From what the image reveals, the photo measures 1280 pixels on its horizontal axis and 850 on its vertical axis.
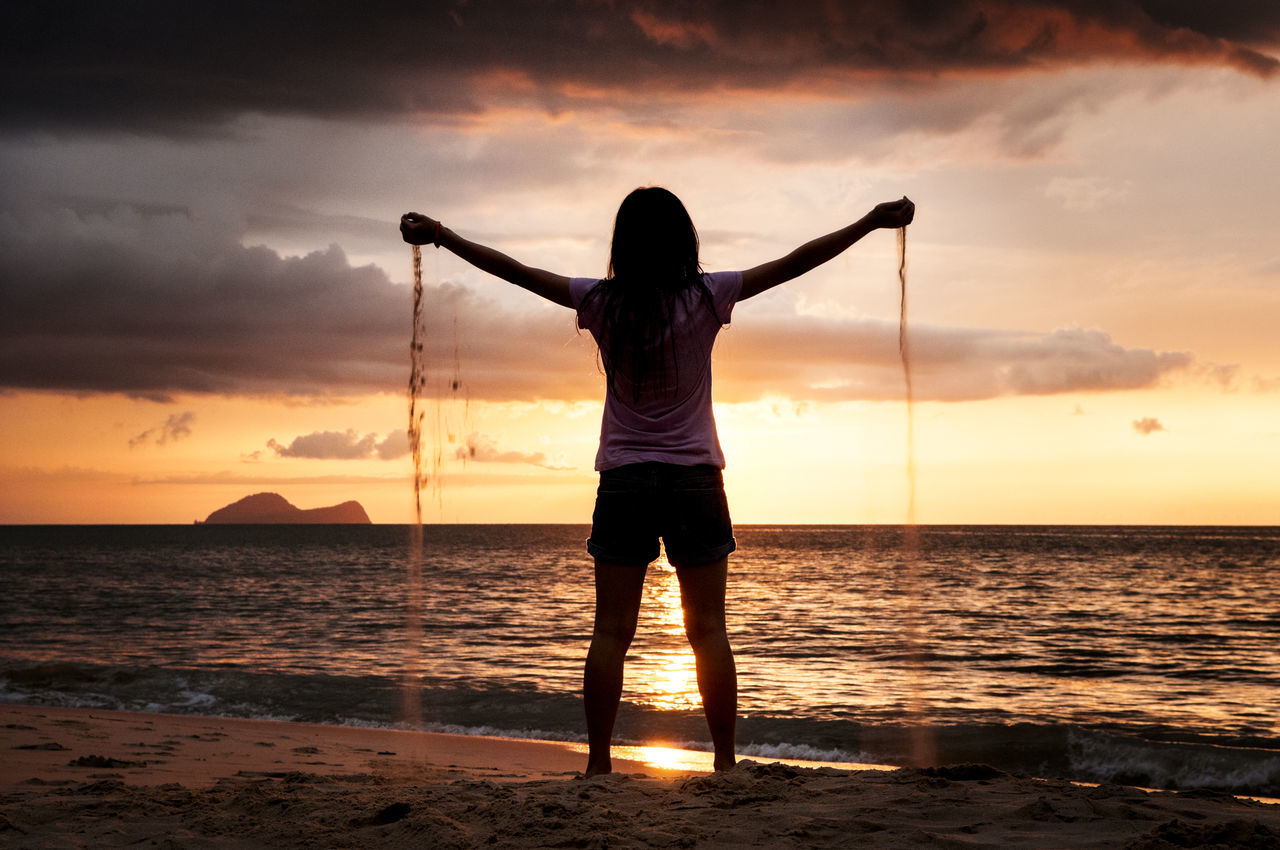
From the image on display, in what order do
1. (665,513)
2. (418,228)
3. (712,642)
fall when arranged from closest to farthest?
(665,513), (712,642), (418,228)

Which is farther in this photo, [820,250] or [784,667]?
[784,667]

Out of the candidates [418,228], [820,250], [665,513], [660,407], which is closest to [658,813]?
[665,513]

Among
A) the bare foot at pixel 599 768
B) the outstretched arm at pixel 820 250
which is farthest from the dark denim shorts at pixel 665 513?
the bare foot at pixel 599 768

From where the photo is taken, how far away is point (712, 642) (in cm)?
334

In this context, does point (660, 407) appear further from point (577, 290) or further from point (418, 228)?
point (418, 228)

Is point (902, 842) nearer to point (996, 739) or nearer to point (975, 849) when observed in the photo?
point (975, 849)

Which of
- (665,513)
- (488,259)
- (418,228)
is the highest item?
(418,228)

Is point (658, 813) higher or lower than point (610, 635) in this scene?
lower

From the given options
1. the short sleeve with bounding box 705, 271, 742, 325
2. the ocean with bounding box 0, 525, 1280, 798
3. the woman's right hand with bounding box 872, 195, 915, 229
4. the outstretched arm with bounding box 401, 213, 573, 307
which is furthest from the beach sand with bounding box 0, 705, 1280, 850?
the woman's right hand with bounding box 872, 195, 915, 229

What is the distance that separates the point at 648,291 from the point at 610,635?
4.10ft

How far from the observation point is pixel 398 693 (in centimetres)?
1146

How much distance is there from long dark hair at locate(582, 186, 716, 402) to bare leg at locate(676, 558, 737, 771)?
2.21 ft

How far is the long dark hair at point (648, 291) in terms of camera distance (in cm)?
328

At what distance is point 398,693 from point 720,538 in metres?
9.29
